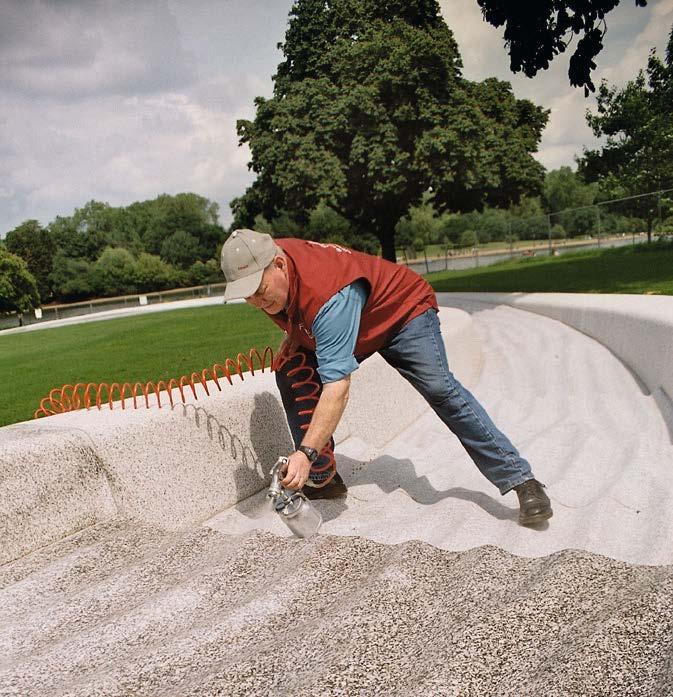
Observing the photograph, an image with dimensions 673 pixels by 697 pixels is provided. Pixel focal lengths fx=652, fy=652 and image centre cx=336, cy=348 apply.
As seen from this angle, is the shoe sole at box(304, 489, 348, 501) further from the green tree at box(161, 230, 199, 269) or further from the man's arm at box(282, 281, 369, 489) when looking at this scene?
the green tree at box(161, 230, 199, 269)

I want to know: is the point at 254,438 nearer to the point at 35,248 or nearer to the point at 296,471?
the point at 296,471

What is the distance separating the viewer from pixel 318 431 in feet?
8.86

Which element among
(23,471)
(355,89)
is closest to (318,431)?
(23,471)

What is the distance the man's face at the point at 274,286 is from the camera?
283 cm

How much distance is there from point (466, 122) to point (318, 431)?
19.2 meters

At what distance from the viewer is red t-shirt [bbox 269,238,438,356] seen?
9.25ft

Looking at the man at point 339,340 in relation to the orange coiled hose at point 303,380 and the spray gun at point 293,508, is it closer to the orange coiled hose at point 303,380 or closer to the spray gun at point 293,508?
the orange coiled hose at point 303,380

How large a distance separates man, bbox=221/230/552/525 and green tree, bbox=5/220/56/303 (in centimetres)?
6216

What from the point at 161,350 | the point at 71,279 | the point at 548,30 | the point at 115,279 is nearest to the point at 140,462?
the point at 161,350

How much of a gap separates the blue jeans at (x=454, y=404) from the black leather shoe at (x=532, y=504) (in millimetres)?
47

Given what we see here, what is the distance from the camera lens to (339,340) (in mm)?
2764

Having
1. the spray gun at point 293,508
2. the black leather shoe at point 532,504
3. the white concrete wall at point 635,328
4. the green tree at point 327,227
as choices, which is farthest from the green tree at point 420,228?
Result: the spray gun at point 293,508

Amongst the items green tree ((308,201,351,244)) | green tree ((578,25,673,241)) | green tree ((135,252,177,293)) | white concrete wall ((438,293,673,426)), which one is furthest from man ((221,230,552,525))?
green tree ((135,252,177,293))

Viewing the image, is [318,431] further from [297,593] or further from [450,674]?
[450,674]
